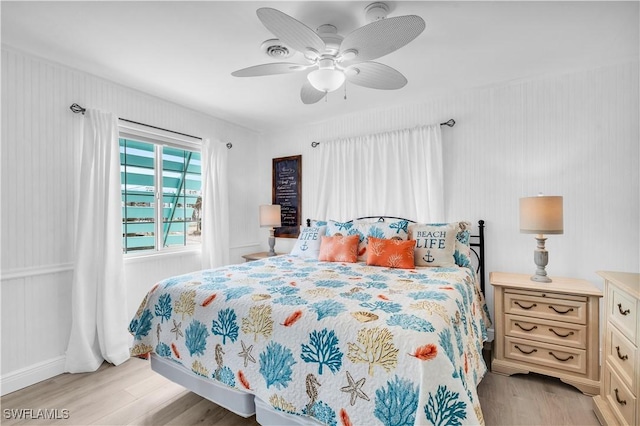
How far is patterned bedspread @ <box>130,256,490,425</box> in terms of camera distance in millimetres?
1173

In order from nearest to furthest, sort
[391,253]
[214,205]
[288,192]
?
[391,253] < [214,205] < [288,192]

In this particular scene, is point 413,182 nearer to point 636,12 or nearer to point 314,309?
point 636,12

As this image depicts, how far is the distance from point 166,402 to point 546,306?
9.23 ft

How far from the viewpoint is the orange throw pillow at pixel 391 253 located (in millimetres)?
2564

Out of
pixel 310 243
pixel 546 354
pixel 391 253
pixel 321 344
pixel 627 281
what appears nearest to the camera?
pixel 321 344

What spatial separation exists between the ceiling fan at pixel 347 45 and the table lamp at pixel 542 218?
55.9 inches

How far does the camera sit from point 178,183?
3623 mm

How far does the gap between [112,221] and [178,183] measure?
0.96m

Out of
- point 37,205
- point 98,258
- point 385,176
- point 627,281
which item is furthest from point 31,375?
point 627,281

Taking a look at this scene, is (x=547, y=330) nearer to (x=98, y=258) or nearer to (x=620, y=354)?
(x=620, y=354)

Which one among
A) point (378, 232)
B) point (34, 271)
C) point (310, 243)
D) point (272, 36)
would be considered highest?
point (272, 36)

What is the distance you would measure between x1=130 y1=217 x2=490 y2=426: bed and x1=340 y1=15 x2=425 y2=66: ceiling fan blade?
1.36 metres

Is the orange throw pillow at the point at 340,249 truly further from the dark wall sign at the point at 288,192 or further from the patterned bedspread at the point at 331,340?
the dark wall sign at the point at 288,192

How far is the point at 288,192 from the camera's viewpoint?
4312mm
